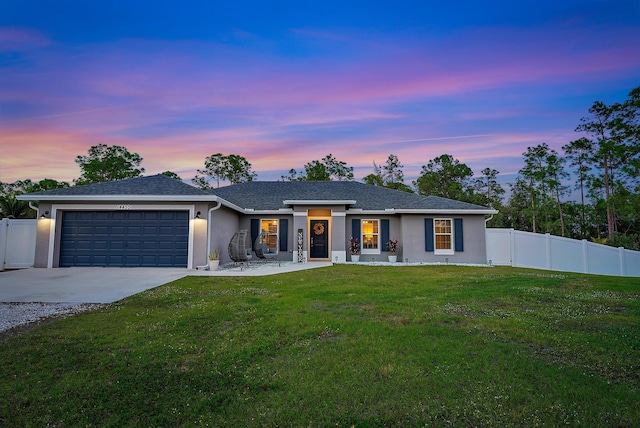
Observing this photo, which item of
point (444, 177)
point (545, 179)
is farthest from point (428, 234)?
point (444, 177)

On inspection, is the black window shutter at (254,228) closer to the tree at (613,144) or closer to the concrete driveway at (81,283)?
the concrete driveway at (81,283)

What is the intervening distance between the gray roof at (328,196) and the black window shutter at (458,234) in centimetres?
67

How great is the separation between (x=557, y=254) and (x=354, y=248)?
8649 millimetres

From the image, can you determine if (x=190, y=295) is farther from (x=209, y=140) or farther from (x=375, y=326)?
(x=209, y=140)

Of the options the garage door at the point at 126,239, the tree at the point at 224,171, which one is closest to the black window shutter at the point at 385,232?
the garage door at the point at 126,239

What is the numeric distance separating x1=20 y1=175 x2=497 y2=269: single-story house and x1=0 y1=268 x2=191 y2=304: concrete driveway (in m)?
0.99

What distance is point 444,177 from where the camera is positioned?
104 feet

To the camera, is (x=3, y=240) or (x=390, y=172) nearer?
(x=3, y=240)

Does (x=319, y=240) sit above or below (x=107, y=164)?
below

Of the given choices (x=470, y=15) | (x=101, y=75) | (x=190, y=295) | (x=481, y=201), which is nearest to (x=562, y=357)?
(x=190, y=295)

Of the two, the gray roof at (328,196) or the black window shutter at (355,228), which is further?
the black window shutter at (355,228)

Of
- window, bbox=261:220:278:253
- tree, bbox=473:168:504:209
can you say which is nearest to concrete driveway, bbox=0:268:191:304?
window, bbox=261:220:278:253

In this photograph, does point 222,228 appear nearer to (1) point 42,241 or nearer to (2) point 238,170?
(1) point 42,241

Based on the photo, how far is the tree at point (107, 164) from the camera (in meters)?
30.2
